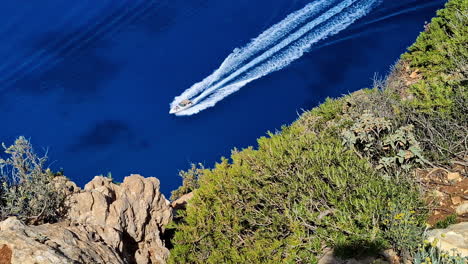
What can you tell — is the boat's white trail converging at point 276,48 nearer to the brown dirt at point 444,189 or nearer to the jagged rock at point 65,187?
the jagged rock at point 65,187

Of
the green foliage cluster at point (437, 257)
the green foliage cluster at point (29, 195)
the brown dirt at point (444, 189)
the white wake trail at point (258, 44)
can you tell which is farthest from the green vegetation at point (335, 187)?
the white wake trail at point (258, 44)

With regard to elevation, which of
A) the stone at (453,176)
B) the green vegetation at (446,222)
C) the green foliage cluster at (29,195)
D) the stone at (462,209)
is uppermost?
the green foliage cluster at (29,195)

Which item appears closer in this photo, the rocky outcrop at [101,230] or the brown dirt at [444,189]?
the rocky outcrop at [101,230]

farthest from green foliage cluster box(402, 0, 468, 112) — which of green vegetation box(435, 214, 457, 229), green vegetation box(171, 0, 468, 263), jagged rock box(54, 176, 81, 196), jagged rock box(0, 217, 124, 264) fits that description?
jagged rock box(54, 176, 81, 196)

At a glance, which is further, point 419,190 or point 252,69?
point 252,69

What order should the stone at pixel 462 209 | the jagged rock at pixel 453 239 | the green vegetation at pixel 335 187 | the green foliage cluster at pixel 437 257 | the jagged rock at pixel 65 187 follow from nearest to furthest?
the green foliage cluster at pixel 437 257, the jagged rock at pixel 453 239, the green vegetation at pixel 335 187, the stone at pixel 462 209, the jagged rock at pixel 65 187

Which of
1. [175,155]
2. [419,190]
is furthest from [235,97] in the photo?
[419,190]

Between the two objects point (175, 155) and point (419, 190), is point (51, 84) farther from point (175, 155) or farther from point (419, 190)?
point (419, 190)
